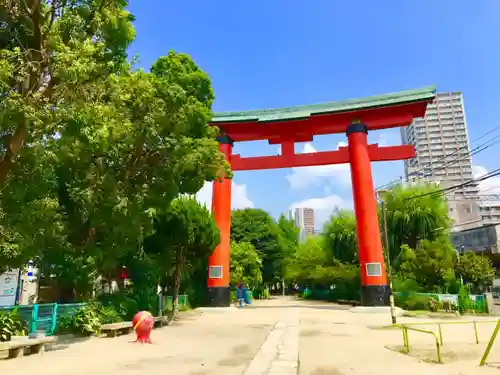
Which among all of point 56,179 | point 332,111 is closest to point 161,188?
point 56,179

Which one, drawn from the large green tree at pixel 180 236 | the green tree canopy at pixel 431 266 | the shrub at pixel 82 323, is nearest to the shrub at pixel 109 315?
the shrub at pixel 82 323

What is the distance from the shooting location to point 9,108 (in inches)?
272

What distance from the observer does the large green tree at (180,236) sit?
17266 millimetres

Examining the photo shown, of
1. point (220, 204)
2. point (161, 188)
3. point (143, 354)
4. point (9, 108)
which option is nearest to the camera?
point (9, 108)

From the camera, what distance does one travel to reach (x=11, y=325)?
9055 mm

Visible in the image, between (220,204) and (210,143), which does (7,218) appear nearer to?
(210,143)

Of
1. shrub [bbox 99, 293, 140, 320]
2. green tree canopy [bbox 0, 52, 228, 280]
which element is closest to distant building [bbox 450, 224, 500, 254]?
green tree canopy [bbox 0, 52, 228, 280]

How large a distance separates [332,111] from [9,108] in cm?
2000

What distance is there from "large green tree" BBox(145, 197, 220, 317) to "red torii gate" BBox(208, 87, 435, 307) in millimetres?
5262

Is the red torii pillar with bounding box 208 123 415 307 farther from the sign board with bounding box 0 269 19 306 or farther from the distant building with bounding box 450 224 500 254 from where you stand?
the distant building with bounding box 450 224 500 254

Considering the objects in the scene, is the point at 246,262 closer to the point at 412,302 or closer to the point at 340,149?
the point at 340,149

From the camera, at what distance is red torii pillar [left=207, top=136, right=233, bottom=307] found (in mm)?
23656

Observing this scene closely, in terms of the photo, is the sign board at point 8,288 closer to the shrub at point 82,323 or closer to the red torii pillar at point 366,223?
the shrub at point 82,323

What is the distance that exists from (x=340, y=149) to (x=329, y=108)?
2.63 m
